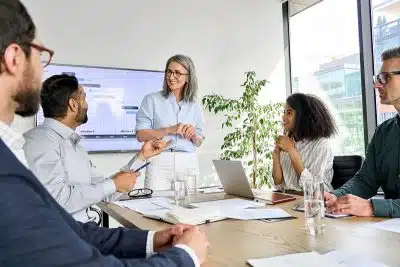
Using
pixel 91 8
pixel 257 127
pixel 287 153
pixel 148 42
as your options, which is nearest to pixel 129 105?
pixel 148 42

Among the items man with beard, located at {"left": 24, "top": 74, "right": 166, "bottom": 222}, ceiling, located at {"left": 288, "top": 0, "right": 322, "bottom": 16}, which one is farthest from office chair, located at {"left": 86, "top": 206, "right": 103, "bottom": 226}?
ceiling, located at {"left": 288, "top": 0, "right": 322, "bottom": 16}

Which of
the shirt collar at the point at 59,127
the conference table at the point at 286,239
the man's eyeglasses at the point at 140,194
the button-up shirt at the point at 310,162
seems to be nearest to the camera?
the conference table at the point at 286,239

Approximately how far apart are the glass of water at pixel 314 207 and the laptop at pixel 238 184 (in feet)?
1.52

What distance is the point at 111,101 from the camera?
3771mm

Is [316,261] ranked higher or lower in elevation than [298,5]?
lower

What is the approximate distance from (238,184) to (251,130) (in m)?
2.08

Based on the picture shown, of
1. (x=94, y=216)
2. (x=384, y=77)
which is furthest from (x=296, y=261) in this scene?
(x=94, y=216)

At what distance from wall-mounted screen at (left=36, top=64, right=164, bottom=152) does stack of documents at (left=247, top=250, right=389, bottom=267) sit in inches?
119

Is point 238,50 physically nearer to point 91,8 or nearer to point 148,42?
point 148,42

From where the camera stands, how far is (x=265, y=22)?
4.55 metres

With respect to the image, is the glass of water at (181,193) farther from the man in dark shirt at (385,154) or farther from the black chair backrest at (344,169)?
the black chair backrest at (344,169)

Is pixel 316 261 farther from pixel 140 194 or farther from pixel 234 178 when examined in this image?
pixel 140 194

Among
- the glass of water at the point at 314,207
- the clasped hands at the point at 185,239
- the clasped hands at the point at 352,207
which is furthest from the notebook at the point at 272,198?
the clasped hands at the point at 185,239

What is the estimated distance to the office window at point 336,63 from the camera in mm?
3619
